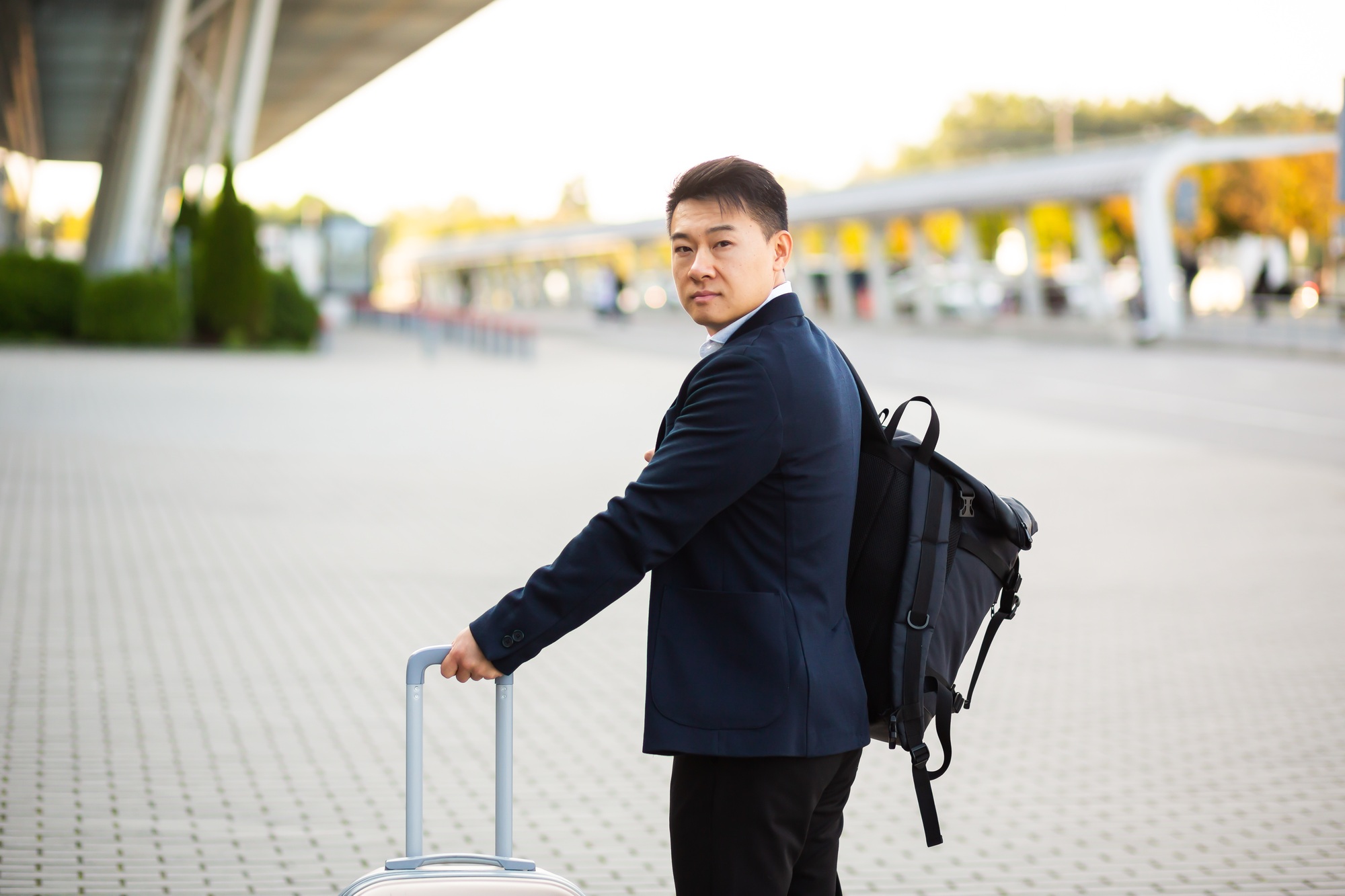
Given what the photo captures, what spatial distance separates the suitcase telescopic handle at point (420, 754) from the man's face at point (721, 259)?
67 centimetres

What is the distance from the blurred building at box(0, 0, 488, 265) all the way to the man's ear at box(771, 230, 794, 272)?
29.0m

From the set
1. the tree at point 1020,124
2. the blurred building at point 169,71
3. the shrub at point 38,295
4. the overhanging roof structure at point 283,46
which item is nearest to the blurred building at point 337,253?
the blurred building at point 169,71

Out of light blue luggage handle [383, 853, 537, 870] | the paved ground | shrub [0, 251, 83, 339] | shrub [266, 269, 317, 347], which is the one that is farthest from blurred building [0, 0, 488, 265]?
light blue luggage handle [383, 853, 537, 870]

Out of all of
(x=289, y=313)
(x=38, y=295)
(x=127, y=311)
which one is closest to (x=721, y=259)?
(x=127, y=311)

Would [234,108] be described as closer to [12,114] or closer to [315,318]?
[315,318]

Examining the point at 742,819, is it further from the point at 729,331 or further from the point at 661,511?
the point at 729,331

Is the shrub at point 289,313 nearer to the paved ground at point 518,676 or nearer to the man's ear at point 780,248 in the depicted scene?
the paved ground at point 518,676

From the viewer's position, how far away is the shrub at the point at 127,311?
27.8m

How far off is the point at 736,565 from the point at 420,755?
57 centimetres

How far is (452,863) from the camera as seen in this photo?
240cm

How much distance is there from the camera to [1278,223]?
172 feet

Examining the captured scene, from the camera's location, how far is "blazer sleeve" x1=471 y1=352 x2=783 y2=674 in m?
2.23

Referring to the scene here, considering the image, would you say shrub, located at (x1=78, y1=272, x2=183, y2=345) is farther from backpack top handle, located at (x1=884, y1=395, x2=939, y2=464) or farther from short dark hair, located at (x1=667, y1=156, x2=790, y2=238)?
backpack top handle, located at (x1=884, y1=395, x2=939, y2=464)

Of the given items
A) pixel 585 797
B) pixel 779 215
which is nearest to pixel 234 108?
pixel 585 797
